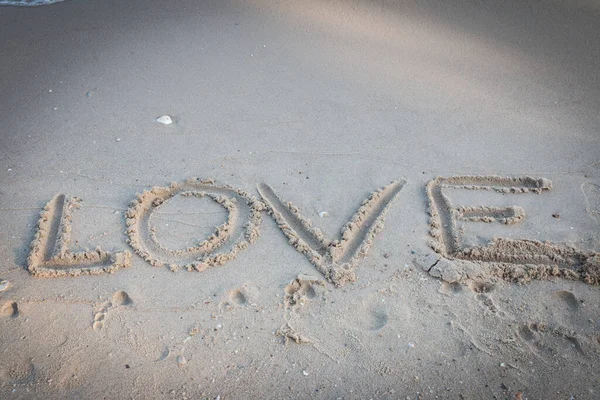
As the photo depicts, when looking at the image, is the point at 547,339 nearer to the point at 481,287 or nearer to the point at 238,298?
the point at 481,287

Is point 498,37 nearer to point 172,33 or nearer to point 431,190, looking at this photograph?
Result: point 431,190

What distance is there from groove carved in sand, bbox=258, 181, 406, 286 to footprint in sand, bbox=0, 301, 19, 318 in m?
1.55

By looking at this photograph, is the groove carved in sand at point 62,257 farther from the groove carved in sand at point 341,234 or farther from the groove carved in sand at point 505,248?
the groove carved in sand at point 505,248

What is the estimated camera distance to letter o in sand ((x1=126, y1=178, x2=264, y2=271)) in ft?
9.18

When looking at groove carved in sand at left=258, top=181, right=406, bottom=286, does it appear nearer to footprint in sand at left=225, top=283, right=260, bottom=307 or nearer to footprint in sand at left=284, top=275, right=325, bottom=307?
footprint in sand at left=284, top=275, right=325, bottom=307

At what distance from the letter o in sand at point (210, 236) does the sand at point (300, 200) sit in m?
0.01

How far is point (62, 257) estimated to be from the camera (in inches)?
108

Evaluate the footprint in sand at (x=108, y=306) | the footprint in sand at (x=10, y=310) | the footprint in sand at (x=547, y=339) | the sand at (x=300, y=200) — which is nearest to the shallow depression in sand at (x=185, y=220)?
the sand at (x=300, y=200)

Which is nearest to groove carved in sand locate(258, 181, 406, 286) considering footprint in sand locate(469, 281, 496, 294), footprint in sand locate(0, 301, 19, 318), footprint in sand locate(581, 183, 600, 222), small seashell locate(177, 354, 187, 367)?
footprint in sand locate(469, 281, 496, 294)

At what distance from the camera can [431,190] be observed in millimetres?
3283

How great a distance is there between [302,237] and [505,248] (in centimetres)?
125

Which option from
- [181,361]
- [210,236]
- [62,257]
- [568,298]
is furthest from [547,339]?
[62,257]

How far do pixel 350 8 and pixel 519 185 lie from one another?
2649mm

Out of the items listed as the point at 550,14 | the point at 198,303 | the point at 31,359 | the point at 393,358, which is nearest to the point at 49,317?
the point at 31,359
